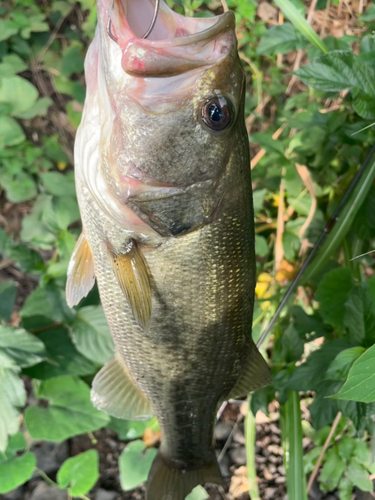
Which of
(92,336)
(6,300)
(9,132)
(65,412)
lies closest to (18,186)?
(9,132)

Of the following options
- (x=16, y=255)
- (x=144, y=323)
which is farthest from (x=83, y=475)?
(x=144, y=323)

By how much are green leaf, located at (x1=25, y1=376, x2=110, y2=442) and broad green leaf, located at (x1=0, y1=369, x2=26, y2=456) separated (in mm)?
346

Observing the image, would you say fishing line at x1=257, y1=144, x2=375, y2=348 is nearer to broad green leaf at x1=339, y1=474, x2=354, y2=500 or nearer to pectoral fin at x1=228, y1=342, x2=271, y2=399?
pectoral fin at x1=228, y1=342, x2=271, y2=399

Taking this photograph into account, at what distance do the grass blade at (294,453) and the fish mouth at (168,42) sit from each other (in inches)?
54.8

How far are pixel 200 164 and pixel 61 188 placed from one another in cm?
133

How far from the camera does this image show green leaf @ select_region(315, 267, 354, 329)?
1447mm

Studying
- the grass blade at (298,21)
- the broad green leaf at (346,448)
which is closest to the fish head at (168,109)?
the grass blade at (298,21)

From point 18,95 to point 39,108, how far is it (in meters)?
0.15

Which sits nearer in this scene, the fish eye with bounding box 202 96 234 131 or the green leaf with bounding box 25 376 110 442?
the fish eye with bounding box 202 96 234 131

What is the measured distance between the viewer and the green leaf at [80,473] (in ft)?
6.80

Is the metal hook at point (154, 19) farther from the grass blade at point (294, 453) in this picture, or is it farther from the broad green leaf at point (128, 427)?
the broad green leaf at point (128, 427)

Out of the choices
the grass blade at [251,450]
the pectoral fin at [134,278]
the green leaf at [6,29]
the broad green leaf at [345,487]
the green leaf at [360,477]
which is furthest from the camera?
the green leaf at [6,29]

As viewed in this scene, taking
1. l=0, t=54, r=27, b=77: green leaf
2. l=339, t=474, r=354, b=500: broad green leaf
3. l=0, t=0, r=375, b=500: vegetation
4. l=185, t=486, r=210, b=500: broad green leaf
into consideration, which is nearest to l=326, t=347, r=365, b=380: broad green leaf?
l=0, t=0, r=375, b=500: vegetation

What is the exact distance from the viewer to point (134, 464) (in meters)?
2.20
